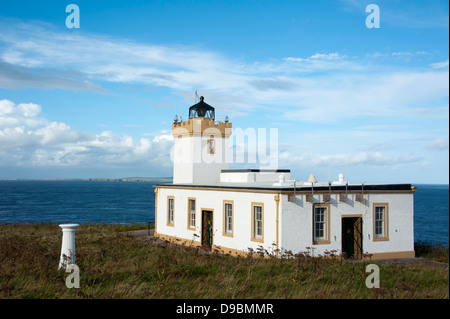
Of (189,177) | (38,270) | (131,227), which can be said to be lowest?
(131,227)

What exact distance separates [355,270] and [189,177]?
1406 cm

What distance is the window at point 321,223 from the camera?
1786 centimetres

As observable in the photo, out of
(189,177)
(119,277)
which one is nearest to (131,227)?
(189,177)

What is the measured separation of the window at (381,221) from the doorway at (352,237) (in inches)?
40.3

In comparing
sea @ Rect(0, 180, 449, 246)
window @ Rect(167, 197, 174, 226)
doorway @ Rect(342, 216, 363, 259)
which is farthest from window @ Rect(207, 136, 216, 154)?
sea @ Rect(0, 180, 449, 246)

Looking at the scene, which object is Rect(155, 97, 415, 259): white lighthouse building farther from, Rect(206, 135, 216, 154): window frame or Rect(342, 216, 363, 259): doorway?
Rect(206, 135, 216, 154): window frame

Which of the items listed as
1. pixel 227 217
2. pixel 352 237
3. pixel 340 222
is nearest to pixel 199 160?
pixel 227 217

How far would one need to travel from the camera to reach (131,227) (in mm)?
30234

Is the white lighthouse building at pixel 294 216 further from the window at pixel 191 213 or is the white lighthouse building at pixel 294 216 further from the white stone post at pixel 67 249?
the white stone post at pixel 67 249

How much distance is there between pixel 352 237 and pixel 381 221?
1769 millimetres

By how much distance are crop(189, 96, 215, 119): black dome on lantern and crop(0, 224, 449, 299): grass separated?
14.4 m

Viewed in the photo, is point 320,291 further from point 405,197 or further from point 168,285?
point 405,197

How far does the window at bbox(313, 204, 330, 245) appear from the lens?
58.6 ft

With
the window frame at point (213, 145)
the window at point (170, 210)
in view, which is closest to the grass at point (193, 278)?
the window at point (170, 210)
